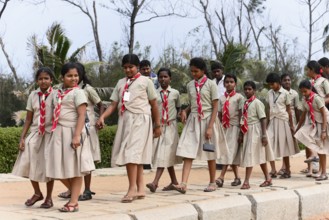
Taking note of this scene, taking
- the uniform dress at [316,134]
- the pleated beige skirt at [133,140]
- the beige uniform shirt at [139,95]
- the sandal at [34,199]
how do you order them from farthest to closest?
the uniform dress at [316,134], the beige uniform shirt at [139,95], the pleated beige skirt at [133,140], the sandal at [34,199]

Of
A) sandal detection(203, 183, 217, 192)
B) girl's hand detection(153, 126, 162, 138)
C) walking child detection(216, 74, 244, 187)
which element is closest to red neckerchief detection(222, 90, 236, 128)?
walking child detection(216, 74, 244, 187)

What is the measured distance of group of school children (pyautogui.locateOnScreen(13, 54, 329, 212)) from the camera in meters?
6.29

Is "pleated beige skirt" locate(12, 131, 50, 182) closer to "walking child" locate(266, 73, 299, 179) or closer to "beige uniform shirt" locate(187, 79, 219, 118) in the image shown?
"beige uniform shirt" locate(187, 79, 219, 118)

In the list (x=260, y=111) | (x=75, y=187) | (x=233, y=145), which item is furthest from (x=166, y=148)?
(x=75, y=187)

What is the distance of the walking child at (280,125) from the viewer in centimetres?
1011

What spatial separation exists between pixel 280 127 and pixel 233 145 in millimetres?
1602

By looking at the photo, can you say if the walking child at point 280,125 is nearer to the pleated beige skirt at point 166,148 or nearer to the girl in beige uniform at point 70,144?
the pleated beige skirt at point 166,148

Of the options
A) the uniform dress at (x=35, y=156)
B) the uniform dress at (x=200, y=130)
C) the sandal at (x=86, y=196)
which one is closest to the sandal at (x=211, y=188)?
the uniform dress at (x=200, y=130)

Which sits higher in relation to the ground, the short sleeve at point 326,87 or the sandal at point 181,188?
the short sleeve at point 326,87

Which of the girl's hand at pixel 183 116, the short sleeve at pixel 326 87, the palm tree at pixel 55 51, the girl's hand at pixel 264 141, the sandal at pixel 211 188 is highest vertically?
the palm tree at pixel 55 51

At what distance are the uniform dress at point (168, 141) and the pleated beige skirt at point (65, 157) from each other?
1.74m

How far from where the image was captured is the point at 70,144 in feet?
20.4

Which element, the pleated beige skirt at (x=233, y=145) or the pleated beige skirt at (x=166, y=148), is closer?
the pleated beige skirt at (x=166, y=148)

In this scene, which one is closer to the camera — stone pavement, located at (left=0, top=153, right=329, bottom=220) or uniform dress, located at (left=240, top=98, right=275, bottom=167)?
stone pavement, located at (left=0, top=153, right=329, bottom=220)
